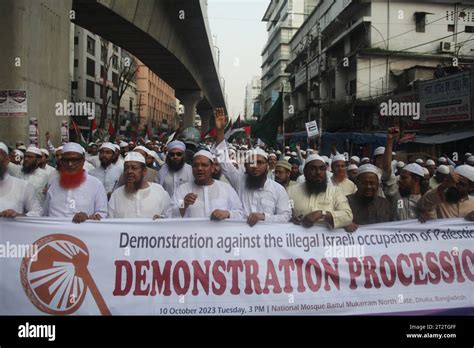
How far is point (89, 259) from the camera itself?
4105 millimetres

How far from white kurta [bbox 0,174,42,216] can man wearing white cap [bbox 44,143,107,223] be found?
196 millimetres

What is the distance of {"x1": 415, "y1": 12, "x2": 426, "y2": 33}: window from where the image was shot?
3650 cm

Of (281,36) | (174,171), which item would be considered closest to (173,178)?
(174,171)

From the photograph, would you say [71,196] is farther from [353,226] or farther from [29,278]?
[353,226]

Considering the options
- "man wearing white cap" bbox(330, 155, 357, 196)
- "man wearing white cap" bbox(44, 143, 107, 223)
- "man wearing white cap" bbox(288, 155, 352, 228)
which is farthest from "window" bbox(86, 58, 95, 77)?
"man wearing white cap" bbox(288, 155, 352, 228)

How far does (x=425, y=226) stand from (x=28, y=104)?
22.4ft

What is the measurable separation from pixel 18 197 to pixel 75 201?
0.71 m

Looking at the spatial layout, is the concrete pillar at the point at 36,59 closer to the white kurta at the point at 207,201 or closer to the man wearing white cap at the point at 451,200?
the white kurta at the point at 207,201

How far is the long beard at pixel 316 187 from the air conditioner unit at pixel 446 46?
33.8 meters

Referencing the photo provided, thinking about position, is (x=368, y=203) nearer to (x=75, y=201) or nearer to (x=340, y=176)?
(x=340, y=176)

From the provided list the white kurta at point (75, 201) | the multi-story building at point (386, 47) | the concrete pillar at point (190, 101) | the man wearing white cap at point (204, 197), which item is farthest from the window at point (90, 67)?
the man wearing white cap at point (204, 197)
